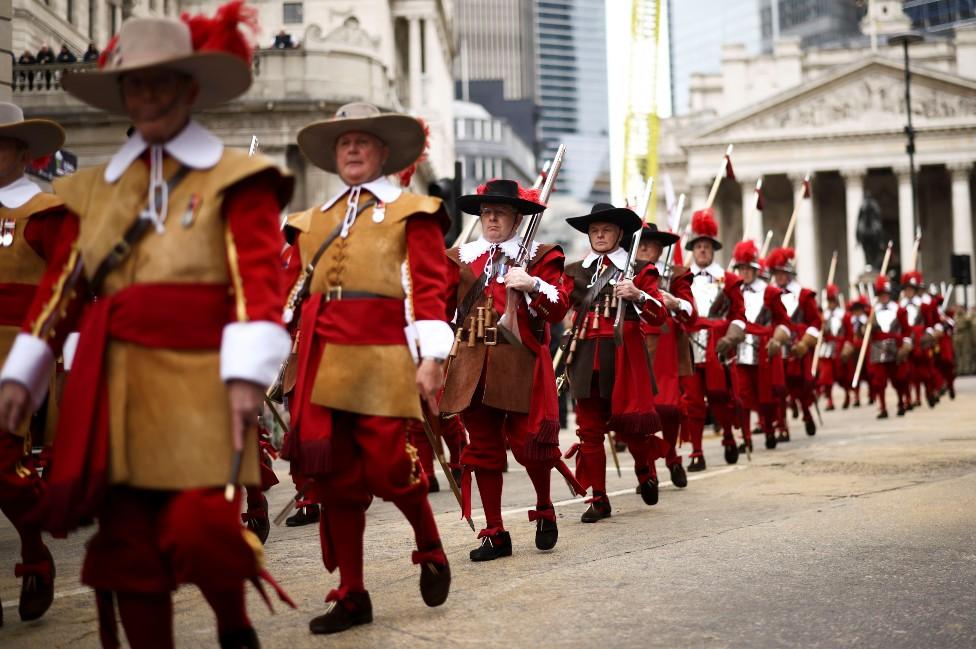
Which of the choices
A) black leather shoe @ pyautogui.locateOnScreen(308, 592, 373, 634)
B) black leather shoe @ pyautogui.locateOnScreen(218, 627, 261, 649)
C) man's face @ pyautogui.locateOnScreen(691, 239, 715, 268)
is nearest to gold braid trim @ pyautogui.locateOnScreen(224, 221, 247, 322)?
black leather shoe @ pyautogui.locateOnScreen(218, 627, 261, 649)

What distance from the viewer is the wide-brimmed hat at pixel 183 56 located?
4.07 meters

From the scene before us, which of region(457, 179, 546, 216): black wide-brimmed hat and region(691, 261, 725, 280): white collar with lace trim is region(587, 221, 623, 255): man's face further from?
region(691, 261, 725, 280): white collar with lace trim

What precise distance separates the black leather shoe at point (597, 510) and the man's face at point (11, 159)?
4.22 meters

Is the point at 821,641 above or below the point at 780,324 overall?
below

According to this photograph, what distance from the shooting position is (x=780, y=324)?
49.5ft

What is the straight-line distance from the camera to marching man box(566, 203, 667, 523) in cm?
875

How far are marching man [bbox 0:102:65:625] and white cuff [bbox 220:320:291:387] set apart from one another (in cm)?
219

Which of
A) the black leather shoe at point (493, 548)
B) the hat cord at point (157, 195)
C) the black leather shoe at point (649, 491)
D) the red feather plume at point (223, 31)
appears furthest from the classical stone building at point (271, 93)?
the hat cord at point (157, 195)

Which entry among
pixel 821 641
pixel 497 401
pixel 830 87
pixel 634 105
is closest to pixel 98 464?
pixel 821 641

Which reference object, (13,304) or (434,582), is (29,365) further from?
(13,304)

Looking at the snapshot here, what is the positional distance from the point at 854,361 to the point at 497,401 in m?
20.9

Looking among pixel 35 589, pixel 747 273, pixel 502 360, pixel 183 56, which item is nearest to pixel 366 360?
pixel 183 56

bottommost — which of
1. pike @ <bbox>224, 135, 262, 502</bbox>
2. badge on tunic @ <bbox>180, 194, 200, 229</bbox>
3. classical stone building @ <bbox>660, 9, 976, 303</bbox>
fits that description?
pike @ <bbox>224, 135, 262, 502</bbox>

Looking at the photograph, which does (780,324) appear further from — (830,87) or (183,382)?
(830,87)
